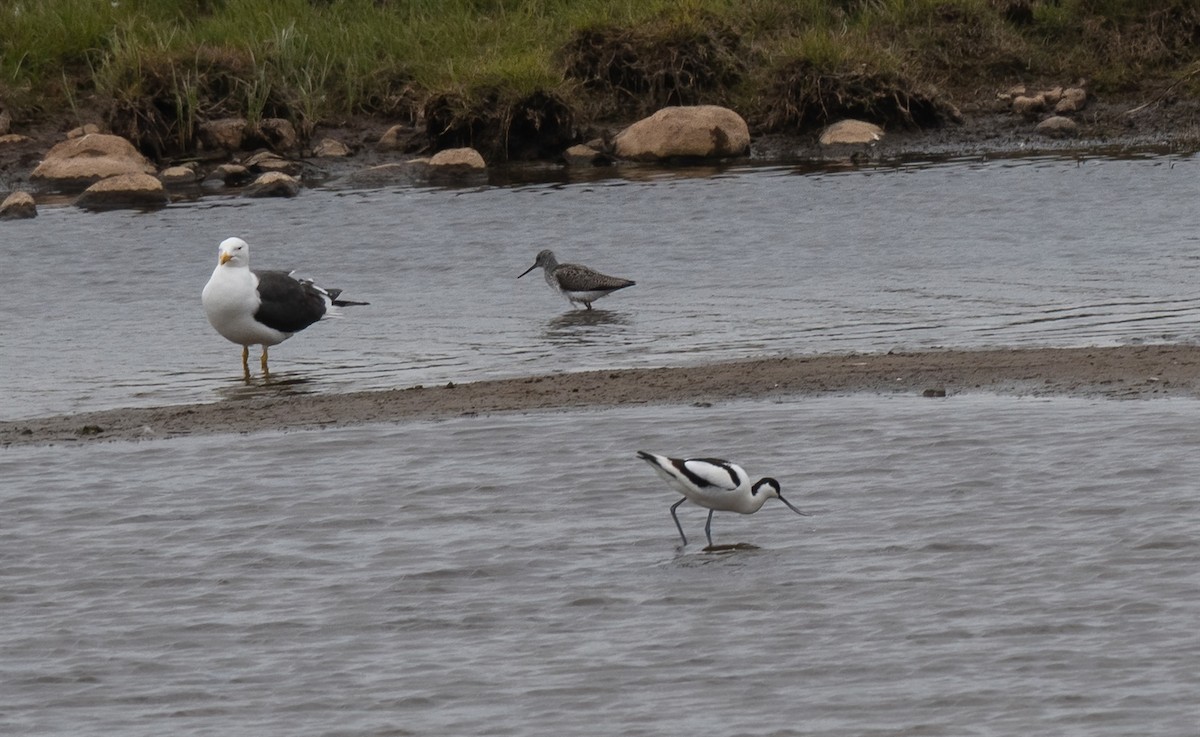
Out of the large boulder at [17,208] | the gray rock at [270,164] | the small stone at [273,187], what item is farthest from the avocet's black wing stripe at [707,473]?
the gray rock at [270,164]

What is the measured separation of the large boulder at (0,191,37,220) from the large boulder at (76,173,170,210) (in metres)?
0.77

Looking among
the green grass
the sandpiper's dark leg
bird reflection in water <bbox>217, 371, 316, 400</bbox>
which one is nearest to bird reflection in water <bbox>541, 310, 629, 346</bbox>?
bird reflection in water <bbox>217, 371, 316, 400</bbox>

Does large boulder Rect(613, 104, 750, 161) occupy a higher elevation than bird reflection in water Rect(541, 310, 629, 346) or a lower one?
higher

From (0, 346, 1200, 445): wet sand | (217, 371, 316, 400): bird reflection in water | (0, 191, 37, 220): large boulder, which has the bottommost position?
(217, 371, 316, 400): bird reflection in water

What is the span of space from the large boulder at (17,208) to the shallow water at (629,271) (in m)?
0.24

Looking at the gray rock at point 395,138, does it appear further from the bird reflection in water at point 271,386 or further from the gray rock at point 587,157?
the bird reflection in water at point 271,386

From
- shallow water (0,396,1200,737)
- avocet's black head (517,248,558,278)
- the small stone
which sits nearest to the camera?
shallow water (0,396,1200,737)

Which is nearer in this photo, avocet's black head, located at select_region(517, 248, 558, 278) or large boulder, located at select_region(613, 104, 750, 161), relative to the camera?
avocet's black head, located at select_region(517, 248, 558, 278)

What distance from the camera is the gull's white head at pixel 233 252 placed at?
13.1 m

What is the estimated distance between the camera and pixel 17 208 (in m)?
19.8

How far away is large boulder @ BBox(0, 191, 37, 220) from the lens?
1983 centimetres

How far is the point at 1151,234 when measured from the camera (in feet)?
53.5

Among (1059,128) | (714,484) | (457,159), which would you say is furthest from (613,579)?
(1059,128)

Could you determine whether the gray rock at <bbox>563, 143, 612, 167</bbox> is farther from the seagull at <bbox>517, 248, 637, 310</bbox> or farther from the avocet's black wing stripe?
the avocet's black wing stripe
